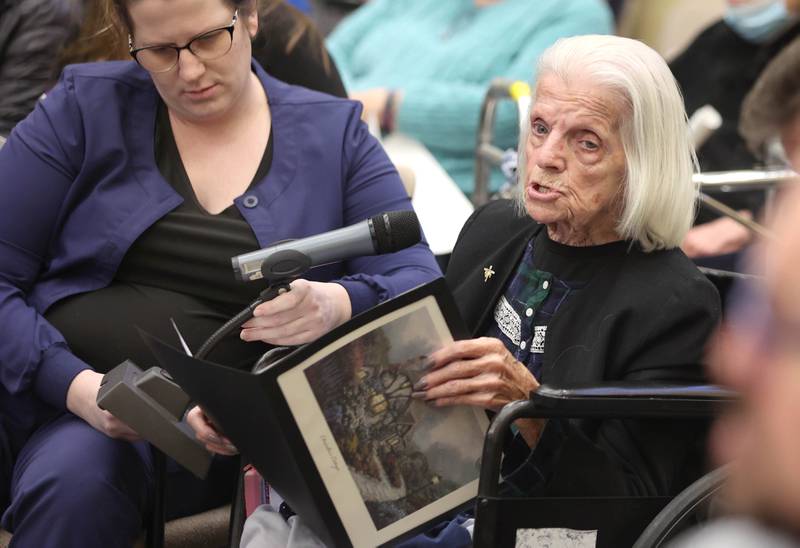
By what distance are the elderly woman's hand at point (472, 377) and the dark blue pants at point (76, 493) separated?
0.56 m

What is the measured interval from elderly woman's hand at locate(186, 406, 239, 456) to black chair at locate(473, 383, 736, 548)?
16.2 inches

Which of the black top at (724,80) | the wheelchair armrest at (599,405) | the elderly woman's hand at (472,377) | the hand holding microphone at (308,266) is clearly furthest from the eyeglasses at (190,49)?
the black top at (724,80)

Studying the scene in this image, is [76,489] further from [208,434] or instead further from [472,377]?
[472,377]

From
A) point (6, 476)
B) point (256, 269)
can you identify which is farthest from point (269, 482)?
point (6, 476)

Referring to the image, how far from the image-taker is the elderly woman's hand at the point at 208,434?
1.77 meters

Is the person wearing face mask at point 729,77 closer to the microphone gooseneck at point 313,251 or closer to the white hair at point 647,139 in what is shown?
the white hair at point 647,139

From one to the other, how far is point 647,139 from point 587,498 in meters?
0.58

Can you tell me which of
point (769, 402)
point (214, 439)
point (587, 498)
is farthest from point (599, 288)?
point (769, 402)

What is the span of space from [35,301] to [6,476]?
31cm

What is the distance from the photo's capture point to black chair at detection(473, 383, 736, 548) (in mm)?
1587

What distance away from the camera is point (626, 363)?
179 centimetres

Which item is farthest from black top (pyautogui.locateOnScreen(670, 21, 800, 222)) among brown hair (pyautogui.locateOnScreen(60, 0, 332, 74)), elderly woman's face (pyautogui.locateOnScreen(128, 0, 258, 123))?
elderly woman's face (pyautogui.locateOnScreen(128, 0, 258, 123))

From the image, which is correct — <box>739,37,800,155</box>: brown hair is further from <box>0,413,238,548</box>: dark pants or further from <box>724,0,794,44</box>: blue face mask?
<box>0,413,238,548</box>: dark pants

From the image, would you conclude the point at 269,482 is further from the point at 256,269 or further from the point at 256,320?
the point at 256,269
